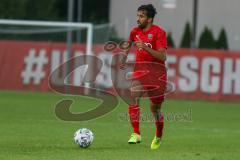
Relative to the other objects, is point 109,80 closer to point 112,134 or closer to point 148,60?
point 112,134

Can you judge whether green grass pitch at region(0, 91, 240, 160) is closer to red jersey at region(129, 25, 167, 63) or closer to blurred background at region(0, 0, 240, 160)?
blurred background at region(0, 0, 240, 160)

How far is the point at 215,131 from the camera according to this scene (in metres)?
20.7

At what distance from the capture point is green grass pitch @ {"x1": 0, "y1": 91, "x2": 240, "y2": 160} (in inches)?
550

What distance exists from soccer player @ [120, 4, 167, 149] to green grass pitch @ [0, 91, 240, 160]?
46 cm

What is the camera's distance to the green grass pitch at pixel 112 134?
45.8ft

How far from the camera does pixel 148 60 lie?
1526cm

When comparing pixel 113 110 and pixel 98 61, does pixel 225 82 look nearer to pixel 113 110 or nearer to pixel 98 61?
pixel 98 61

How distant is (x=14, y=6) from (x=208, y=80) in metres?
21.5

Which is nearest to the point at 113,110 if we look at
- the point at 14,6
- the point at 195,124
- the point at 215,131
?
the point at 195,124

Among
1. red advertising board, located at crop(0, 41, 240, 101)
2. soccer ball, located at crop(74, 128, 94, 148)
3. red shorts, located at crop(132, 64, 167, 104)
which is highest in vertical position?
red shorts, located at crop(132, 64, 167, 104)

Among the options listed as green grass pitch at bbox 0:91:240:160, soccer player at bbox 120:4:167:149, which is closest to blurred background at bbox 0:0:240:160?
green grass pitch at bbox 0:91:240:160

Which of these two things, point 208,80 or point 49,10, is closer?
point 208,80

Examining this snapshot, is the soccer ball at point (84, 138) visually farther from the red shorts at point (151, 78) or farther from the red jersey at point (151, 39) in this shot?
the red jersey at point (151, 39)

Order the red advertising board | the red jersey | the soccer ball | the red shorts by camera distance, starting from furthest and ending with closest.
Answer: the red advertising board → the red shorts → the red jersey → the soccer ball
